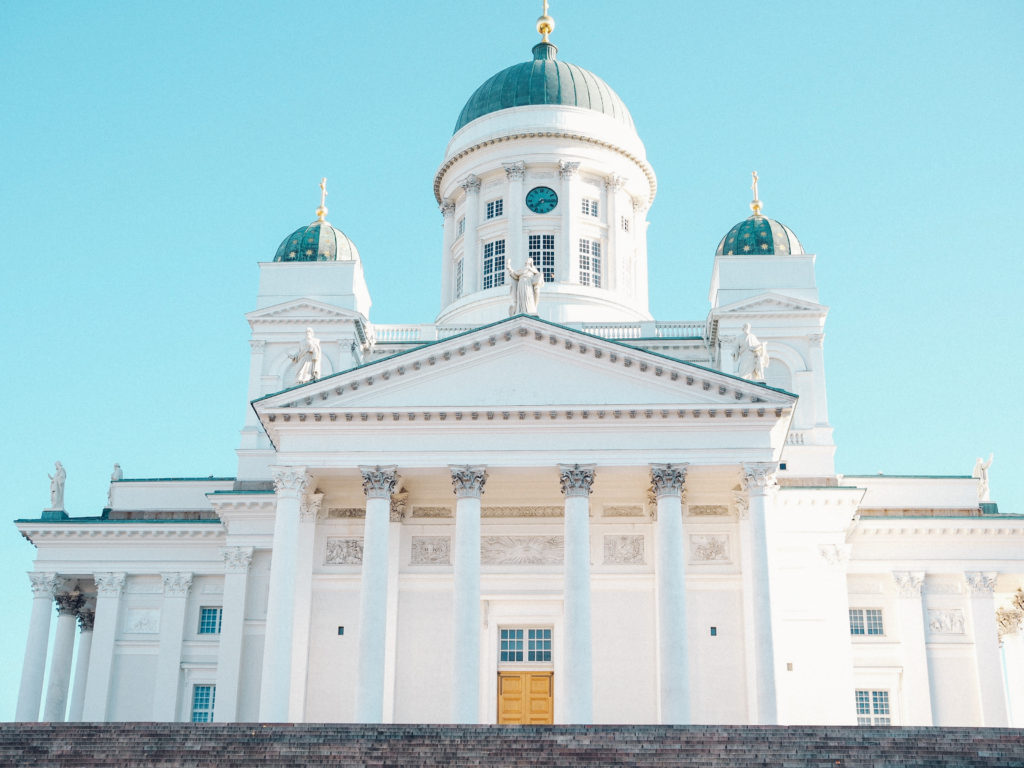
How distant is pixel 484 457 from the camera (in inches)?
1252

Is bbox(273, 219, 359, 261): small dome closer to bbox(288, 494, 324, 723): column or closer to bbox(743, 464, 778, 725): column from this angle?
bbox(288, 494, 324, 723): column

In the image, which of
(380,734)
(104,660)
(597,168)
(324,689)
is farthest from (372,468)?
(597,168)

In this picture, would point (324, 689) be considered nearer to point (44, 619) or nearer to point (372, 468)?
point (372, 468)

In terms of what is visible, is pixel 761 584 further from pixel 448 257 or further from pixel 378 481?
pixel 448 257

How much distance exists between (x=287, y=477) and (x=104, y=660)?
1364 centimetres

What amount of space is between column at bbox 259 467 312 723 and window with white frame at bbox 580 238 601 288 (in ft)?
63.2

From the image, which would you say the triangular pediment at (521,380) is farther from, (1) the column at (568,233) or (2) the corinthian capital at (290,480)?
(1) the column at (568,233)

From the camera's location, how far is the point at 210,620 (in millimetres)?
41688

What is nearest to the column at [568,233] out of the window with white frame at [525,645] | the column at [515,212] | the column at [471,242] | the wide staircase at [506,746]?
the column at [515,212]

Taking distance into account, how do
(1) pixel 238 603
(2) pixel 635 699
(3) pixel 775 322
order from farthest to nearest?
(3) pixel 775 322 → (1) pixel 238 603 → (2) pixel 635 699

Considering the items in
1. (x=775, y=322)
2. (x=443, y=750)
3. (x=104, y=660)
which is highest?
(x=775, y=322)

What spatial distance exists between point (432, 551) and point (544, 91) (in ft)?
74.9

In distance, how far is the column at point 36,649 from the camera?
41.1 meters

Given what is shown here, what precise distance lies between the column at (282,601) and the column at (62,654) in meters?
14.2
